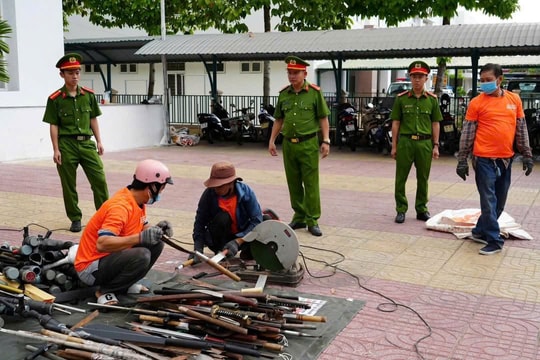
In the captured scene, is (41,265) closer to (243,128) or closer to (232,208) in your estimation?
(232,208)

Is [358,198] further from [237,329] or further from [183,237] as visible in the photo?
[237,329]

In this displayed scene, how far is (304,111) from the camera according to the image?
22.7ft

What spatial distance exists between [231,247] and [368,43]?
411 inches

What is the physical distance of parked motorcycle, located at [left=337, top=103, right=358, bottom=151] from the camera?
15.6m

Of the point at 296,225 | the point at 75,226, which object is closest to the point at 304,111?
the point at 296,225

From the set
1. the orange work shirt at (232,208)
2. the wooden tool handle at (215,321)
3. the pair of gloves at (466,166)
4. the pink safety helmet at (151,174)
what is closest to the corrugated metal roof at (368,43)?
the pair of gloves at (466,166)

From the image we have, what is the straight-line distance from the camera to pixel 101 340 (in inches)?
145

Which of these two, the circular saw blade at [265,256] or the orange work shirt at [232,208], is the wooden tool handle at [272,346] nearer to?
the circular saw blade at [265,256]

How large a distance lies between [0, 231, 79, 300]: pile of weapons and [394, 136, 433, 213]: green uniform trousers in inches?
166

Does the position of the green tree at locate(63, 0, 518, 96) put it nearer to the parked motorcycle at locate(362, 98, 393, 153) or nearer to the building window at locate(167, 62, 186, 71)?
the parked motorcycle at locate(362, 98, 393, 153)

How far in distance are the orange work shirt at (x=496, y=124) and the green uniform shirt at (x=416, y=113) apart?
1.29 meters

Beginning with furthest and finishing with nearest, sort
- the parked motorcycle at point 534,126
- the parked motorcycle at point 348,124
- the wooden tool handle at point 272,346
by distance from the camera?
the parked motorcycle at point 348,124
the parked motorcycle at point 534,126
the wooden tool handle at point 272,346

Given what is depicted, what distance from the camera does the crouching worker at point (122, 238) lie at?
4230 mm

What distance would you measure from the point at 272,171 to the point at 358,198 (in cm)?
320
